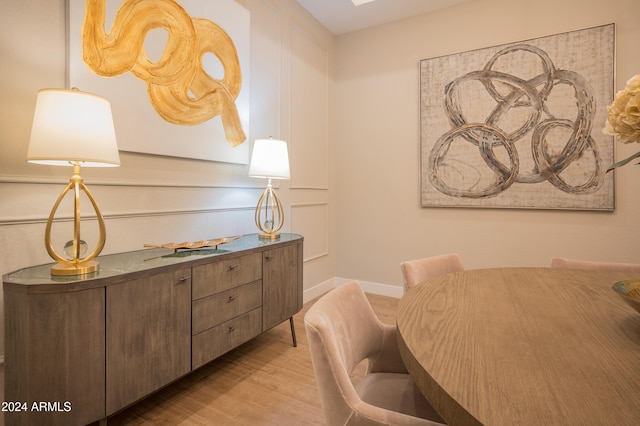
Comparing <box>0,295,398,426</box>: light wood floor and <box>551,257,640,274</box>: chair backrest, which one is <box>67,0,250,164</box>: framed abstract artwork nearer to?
<box>0,295,398,426</box>: light wood floor

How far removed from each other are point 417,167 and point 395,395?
2.88 m

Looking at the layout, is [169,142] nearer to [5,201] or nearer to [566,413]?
[5,201]

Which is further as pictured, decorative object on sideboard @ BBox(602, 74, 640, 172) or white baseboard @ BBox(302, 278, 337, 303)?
white baseboard @ BBox(302, 278, 337, 303)

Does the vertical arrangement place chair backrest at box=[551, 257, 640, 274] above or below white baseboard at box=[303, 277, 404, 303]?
above

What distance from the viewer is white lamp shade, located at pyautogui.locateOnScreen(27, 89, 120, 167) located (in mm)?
1272

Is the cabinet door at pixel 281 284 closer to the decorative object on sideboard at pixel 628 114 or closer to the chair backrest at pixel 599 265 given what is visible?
the chair backrest at pixel 599 265

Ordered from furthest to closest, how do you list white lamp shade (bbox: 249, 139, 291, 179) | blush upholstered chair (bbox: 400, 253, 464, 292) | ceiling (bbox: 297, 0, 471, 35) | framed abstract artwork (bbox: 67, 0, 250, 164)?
ceiling (bbox: 297, 0, 471, 35), white lamp shade (bbox: 249, 139, 291, 179), framed abstract artwork (bbox: 67, 0, 250, 164), blush upholstered chair (bbox: 400, 253, 464, 292)

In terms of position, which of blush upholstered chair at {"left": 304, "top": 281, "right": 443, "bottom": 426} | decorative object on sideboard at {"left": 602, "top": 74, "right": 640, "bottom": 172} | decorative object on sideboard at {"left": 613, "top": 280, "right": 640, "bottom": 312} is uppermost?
decorative object on sideboard at {"left": 602, "top": 74, "right": 640, "bottom": 172}

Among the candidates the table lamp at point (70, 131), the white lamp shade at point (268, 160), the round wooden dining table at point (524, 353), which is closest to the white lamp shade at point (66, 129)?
the table lamp at point (70, 131)

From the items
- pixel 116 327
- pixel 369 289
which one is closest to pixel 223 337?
pixel 116 327

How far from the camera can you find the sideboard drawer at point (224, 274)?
5.91 feet

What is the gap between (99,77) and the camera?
5.87 feet

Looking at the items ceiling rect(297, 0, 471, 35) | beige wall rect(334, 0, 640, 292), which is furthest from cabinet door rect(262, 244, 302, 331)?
ceiling rect(297, 0, 471, 35)

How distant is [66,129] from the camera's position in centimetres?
129
